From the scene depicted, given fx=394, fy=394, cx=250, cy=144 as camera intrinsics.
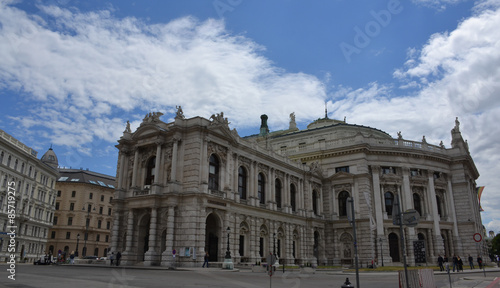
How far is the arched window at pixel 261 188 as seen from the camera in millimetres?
45594

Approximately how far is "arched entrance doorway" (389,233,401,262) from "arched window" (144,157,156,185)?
3305cm

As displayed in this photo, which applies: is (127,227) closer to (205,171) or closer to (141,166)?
(141,166)

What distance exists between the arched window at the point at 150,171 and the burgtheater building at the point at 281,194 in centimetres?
11

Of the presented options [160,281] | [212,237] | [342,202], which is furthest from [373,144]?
[160,281]

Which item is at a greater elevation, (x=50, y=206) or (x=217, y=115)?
(x=217, y=115)

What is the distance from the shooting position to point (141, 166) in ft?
134

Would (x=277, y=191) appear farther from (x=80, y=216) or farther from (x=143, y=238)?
(x=80, y=216)

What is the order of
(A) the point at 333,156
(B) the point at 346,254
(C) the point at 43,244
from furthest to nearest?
(C) the point at 43,244
(A) the point at 333,156
(B) the point at 346,254

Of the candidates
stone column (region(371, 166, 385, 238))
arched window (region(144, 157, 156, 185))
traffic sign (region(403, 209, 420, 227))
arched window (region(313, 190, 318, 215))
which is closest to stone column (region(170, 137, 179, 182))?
arched window (region(144, 157, 156, 185))

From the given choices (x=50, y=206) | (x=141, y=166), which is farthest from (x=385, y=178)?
(x=50, y=206)

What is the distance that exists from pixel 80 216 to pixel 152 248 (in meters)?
51.8

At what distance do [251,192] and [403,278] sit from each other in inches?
1150

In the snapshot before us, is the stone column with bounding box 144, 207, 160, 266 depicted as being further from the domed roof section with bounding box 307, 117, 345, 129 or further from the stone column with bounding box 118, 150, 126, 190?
the domed roof section with bounding box 307, 117, 345, 129

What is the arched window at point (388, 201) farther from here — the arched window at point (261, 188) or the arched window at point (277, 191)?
the arched window at point (261, 188)
